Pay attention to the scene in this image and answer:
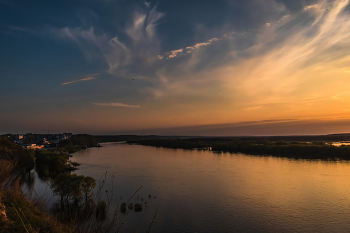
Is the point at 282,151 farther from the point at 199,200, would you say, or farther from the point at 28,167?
the point at 28,167

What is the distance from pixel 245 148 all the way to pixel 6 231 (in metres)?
75.3

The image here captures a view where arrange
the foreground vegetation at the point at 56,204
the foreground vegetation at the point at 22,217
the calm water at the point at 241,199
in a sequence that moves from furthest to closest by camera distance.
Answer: the calm water at the point at 241,199
the foreground vegetation at the point at 56,204
the foreground vegetation at the point at 22,217

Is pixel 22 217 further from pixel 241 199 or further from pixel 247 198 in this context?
pixel 247 198

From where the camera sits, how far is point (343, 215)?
20.7m

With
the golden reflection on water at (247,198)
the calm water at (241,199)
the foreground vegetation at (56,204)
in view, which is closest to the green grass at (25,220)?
the foreground vegetation at (56,204)

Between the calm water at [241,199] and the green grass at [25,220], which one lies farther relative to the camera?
the calm water at [241,199]

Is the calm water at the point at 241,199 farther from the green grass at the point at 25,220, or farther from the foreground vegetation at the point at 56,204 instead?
the green grass at the point at 25,220

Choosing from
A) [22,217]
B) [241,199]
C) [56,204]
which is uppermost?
[22,217]

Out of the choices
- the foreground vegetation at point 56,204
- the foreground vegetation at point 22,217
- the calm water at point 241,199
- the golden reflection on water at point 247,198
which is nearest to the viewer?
the foreground vegetation at point 22,217

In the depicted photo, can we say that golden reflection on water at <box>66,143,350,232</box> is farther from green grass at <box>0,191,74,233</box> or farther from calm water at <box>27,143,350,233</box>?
green grass at <box>0,191,74,233</box>

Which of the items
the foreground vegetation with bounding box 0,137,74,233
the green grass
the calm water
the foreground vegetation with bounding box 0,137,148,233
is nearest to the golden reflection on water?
the calm water

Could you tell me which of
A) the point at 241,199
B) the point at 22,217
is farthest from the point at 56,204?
the point at 241,199

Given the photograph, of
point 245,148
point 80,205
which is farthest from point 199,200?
point 245,148

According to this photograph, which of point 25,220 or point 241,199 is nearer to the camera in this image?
point 25,220
